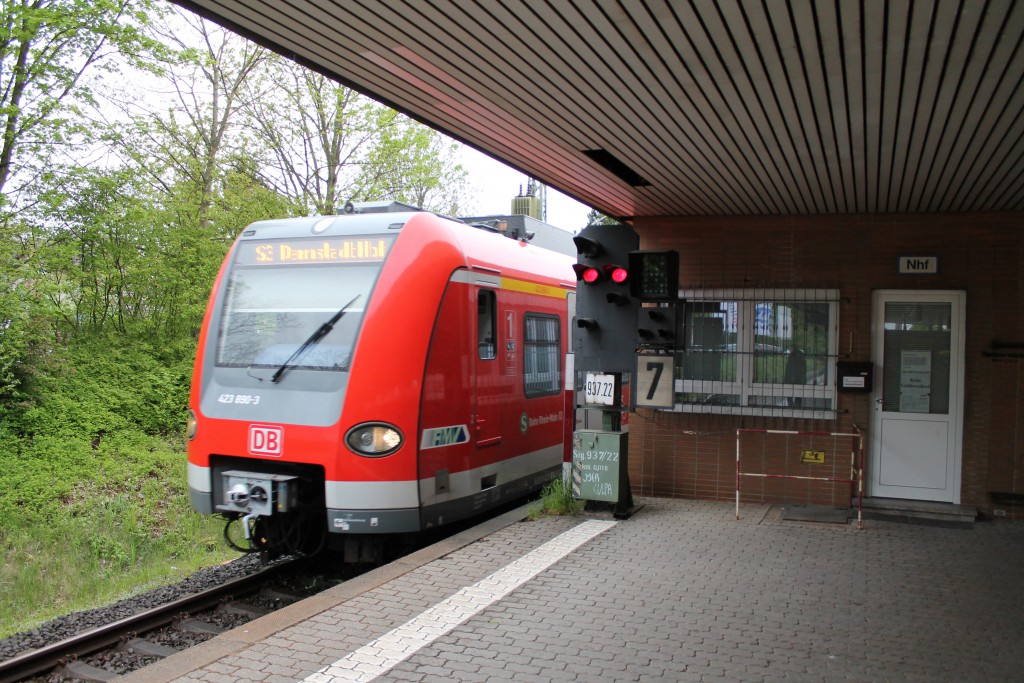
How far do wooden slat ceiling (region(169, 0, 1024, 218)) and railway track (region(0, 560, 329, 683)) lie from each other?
13.6 feet

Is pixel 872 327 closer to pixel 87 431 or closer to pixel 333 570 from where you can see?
pixel 333 570

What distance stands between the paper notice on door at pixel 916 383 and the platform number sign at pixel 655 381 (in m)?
2.74

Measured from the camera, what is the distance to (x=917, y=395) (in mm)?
9094

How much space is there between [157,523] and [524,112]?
8355 mm

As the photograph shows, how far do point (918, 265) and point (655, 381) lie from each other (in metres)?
3.28

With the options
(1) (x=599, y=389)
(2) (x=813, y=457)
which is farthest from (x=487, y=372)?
(2) (x=813, y=457)

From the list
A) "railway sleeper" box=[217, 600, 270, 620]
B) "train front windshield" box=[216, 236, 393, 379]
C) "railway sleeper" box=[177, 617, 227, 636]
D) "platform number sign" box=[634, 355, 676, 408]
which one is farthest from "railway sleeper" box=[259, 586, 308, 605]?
"platform number sign" box=[634, 355, 676, 408]

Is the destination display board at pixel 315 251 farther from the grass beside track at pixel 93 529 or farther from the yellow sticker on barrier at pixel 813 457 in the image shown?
the yellow sticker on barrier at pixel 813 457

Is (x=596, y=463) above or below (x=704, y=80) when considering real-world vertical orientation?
below

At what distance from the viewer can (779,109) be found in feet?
19.4

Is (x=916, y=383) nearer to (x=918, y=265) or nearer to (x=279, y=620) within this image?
(x=918, y=265)

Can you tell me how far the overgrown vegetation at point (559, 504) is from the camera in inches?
348

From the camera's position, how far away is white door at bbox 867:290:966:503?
895cm

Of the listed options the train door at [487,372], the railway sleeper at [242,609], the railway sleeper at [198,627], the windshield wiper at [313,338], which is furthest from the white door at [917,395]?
the railway sleeper at [198,627]
